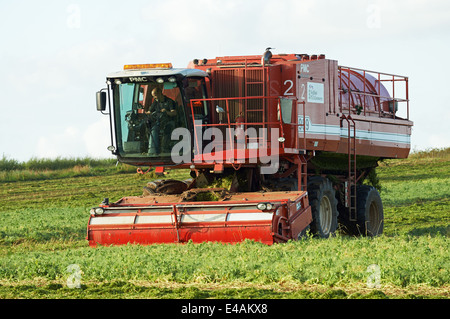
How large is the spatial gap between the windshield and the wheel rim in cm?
299

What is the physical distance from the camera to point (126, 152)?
13.1 m

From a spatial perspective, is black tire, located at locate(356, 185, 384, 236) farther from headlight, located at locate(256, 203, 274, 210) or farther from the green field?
headlight, located at locate(256, 203, 274, 210)

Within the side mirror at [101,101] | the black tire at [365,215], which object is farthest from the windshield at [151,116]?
the black tire at [365,215]

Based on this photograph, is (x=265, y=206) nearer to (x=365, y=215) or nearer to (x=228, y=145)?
(x=228, y=145)

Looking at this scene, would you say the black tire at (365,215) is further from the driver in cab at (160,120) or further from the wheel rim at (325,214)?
the driver in cab at (160,120)

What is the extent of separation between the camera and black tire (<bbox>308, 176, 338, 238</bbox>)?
13.5m

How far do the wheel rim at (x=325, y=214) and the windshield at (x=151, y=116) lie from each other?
2.99 meters

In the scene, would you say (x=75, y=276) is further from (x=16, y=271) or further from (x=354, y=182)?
(x=354, y=182)

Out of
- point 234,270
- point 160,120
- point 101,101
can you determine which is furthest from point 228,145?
point 234,270

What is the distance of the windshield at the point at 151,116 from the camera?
42.0 ft

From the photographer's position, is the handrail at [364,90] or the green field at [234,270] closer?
the green field at [234,270]

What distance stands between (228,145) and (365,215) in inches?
173

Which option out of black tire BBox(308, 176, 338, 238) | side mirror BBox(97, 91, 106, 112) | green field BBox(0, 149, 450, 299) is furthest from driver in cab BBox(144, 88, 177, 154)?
black tire BBox(308, 176, 338, 238)
